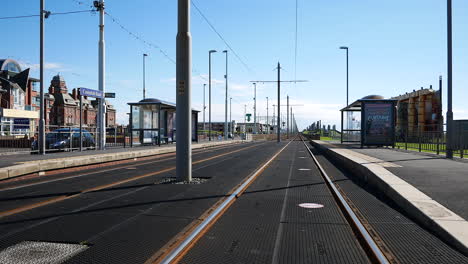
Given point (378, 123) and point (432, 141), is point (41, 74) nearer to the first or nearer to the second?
point (432, 141)

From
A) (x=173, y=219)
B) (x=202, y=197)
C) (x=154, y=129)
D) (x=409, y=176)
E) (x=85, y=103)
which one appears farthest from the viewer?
(x=85, y=103)

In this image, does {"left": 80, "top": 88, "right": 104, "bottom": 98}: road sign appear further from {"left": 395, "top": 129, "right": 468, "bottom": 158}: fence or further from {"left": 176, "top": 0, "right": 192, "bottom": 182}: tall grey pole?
{"left": 395, "top": 129, "right": 468, "bottom": 158}: fence

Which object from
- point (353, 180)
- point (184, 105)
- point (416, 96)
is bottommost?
point (353, 180)

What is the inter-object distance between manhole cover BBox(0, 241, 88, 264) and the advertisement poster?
24.1 m

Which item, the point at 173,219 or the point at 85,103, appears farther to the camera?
the point at 85,103

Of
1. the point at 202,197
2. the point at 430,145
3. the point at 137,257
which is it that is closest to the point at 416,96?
the point at 430,145

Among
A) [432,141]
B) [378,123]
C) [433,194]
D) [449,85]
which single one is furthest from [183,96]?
[378,123]

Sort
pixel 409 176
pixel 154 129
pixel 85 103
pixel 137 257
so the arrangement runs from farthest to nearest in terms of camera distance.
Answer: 1. pixel 85 103
2. pixel 154 129
3. pixel 409 176
4. pixel 137 257

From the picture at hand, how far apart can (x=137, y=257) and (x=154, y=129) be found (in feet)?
83.5

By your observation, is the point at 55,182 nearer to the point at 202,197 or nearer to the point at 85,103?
the point at 202,197

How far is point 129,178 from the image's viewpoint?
38.6 ft

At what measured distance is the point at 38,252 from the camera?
4602 millimetres

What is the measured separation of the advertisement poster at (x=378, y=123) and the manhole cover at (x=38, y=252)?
24119mm

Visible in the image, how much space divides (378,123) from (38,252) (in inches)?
978
